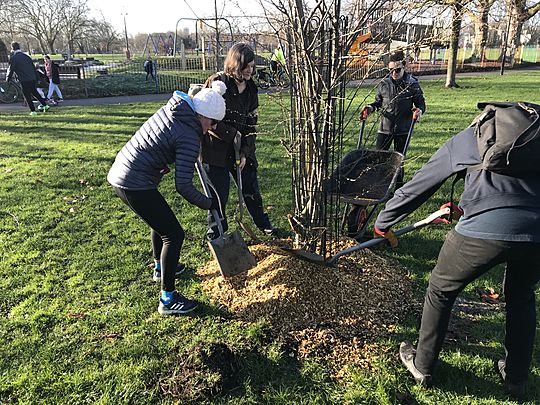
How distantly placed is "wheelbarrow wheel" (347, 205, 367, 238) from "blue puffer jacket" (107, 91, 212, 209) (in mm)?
1729

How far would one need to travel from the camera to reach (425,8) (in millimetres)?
2486

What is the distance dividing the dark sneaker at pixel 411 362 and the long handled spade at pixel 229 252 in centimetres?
128

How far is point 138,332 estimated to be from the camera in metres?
2.99

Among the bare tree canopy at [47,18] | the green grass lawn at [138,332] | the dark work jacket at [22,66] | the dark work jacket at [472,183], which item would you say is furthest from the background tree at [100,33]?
the dark work jacket at [472,183]

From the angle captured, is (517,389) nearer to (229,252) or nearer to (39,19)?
(229,252)

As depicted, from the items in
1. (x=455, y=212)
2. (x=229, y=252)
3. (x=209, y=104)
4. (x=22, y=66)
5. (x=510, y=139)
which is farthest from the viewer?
(x=22, y=66)

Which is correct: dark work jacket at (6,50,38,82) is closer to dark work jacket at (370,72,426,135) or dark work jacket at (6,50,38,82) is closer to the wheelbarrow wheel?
dark work jacket at (370,72,426,135)

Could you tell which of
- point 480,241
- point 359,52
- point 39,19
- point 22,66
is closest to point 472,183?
point 480,241

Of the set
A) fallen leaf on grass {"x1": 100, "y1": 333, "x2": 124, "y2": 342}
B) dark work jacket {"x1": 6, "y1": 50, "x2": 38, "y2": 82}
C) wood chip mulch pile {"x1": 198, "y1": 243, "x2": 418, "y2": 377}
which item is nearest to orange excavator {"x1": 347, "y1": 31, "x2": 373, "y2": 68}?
wood chip mulch pile {"x1": 198, "y1": 243, "x2": 418, "y2": 377}

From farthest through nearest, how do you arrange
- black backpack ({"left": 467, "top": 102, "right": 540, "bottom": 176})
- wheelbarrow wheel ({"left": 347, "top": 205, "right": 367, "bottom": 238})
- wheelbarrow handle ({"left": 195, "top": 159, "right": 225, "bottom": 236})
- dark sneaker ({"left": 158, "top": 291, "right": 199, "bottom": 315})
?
wheelbarrow wheel ({"left": 347, "top": 205, "right": 367, "bottom": 238}) < wheelbarrow handle ({"left": 195, "top": 159, "right": 225, "bottom": 236}) < dark sneaker ({"left": 158, "top": 291, "right": 199, "bottom": 315}) < black backpack ({"left": 467, "top": 102, "right": 540, "bottom": 176})

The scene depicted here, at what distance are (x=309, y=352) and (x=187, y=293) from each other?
1133 mm

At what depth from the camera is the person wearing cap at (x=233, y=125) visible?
3432 millimetres

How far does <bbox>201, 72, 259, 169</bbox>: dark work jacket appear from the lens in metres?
3.50

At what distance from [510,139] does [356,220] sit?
2.43 metres
